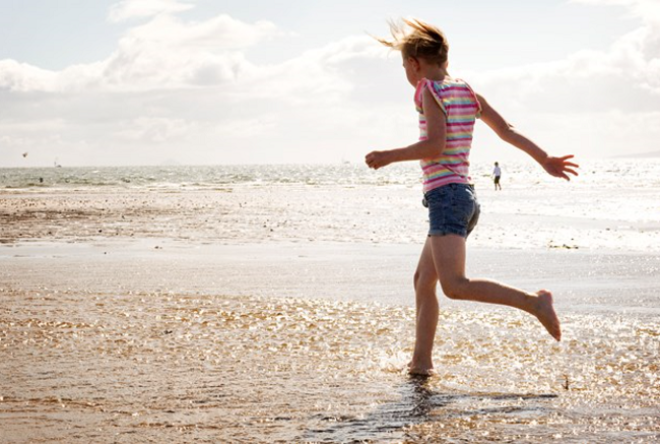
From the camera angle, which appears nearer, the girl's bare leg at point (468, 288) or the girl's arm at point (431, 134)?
the girl's arm at point (431, 134)

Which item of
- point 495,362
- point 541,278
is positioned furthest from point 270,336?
point 541,278

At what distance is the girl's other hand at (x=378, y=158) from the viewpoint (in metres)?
3.59

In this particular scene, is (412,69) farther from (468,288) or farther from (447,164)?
(468,288)

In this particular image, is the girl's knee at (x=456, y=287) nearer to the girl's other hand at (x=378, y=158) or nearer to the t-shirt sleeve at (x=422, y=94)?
the girl's other hand at (x=378, y=158)

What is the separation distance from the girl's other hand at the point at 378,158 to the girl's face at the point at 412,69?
65 cm

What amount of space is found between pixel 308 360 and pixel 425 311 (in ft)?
2.41

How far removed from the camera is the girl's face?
13.3 feet

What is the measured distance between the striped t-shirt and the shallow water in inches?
41.2

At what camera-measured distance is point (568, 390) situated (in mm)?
3754

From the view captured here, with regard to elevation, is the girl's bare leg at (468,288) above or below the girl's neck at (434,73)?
below

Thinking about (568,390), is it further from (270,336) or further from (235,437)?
(270,336)

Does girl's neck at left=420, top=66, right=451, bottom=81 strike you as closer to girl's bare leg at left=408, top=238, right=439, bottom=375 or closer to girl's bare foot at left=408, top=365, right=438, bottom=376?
girl's bare leg at left=408, top=238, right=439, bottom=375

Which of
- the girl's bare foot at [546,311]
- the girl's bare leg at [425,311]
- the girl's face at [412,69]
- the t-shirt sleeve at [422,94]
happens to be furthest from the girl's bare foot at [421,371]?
the girl's face at [412,69]

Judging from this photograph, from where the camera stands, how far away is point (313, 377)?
4066 millimetres
